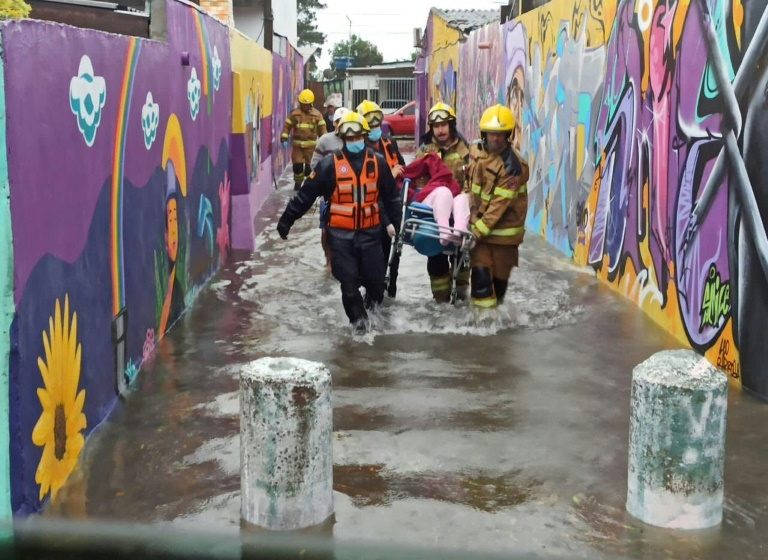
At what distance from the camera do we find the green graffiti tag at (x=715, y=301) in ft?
22.5

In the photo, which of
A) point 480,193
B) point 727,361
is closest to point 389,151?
point 480,193

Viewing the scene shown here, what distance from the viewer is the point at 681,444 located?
4.50 meters

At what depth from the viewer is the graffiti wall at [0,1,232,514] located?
4.46 meters

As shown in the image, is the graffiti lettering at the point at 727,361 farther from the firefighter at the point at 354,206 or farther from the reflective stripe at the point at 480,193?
the firefighter at the point at 354,206

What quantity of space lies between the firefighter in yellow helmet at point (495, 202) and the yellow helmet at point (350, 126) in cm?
105

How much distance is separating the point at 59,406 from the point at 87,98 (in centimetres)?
172

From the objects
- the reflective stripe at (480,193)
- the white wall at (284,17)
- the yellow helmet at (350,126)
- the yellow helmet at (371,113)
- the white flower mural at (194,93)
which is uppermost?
the white wall at (284,17)

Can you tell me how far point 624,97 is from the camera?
970 centimetres

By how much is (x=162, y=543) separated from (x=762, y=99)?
452 centimetres

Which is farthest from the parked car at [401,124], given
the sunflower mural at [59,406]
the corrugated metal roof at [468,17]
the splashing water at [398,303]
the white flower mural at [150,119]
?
the sunflower mural at [59,406]

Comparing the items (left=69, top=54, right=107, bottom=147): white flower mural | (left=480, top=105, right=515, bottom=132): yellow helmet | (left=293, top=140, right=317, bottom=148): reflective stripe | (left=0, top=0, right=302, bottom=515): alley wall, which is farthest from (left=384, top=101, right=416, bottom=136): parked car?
(left=69, top=54, right=107, bottom=147): white flower mural

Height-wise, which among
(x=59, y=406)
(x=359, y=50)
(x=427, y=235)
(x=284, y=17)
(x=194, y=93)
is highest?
(x=359, y=50)

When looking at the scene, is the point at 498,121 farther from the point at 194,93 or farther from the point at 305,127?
the point at 305,127

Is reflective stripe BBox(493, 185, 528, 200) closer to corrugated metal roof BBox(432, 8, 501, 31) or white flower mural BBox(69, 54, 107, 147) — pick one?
white flower mural BBox(69, 54, 107, 147)
